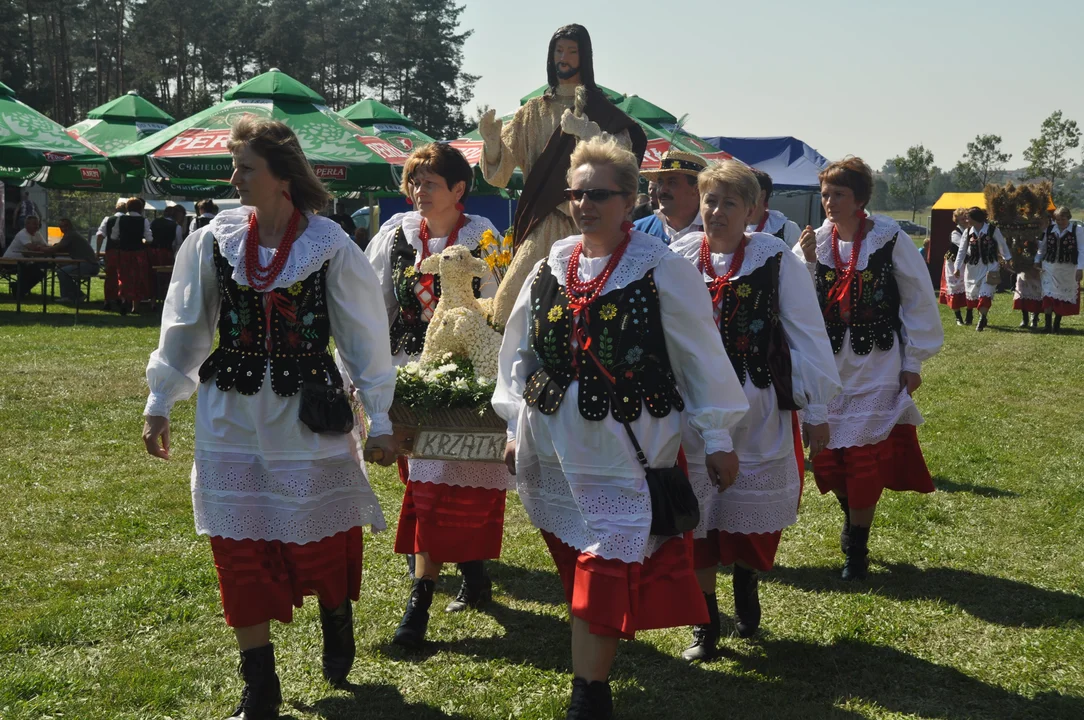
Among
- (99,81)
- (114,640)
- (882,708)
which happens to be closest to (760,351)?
(882,708)

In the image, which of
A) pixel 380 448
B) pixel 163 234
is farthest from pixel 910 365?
pixel 163 234

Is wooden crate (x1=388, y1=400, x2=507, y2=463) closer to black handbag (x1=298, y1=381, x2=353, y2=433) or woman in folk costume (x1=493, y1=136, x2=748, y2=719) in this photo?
black handbag (x1=298, y1=381, x2=353, y2=433)

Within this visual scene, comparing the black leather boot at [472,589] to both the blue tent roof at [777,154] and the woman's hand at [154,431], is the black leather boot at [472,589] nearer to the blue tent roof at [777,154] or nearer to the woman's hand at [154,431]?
the woman's hand at [154,431]

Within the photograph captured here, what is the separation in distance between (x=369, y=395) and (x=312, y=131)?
465 inches

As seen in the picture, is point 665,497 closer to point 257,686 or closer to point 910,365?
point 257,686

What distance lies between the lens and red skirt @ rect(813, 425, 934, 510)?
224 inches

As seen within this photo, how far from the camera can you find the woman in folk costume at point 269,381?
3686 millimetres

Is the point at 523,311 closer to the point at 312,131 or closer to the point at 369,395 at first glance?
the point at 369,395

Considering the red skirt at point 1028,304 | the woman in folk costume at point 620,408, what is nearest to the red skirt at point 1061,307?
the red skirt at point 1028,304

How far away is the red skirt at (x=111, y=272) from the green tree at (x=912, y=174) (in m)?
47.3

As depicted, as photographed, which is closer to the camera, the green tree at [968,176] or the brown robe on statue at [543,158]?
the brown robe on statue at [543,158]

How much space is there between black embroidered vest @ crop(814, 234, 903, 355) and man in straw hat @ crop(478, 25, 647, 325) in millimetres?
1370

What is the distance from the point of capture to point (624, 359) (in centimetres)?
355

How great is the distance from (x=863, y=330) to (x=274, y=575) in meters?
3.33
